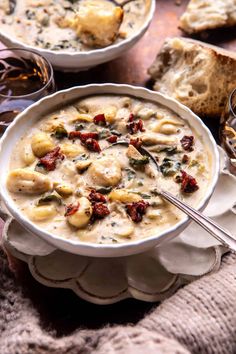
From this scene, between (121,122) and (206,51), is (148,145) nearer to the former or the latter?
(121,122)

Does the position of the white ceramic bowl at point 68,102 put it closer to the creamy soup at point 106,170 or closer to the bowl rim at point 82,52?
the creamy soup at point 106,170

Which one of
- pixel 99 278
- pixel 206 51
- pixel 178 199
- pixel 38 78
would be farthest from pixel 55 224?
pixel 206 51

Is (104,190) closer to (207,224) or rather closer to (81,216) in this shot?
(81,216)

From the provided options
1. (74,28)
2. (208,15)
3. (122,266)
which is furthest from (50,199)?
(208,15)

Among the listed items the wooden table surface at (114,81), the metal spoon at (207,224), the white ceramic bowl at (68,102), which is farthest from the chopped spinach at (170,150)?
the wooden table surface at (114,81)

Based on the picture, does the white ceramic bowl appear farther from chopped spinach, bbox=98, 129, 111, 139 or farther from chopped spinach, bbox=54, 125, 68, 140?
chopped spinach, bbox=98, 129, 111, 139

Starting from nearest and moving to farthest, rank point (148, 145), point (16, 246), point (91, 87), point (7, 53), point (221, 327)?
point (221, 327)
point (16, 246)
point (148, 145)
point (91, 87)
point (7, 53)
